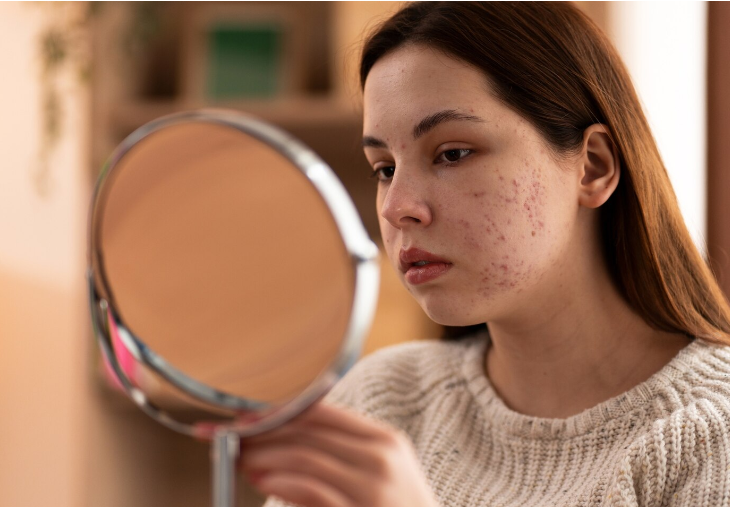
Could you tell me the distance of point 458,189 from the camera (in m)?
0.71

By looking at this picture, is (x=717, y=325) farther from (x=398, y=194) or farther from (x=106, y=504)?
(x=106, y=504)

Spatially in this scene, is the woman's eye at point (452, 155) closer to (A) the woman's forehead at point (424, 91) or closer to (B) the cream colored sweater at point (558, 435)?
(A) the woman's forehead at point (424, 91)

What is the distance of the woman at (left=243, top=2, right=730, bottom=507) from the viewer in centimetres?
72

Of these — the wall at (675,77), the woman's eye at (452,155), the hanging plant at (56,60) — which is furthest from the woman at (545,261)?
the hanging plant at (56,60)

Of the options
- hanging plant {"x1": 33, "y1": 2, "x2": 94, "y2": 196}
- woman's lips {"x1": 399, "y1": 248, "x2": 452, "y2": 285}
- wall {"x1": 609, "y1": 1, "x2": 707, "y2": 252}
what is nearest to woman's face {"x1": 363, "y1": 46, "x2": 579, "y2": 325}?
woman's lips {"x1": 399, "y1": 248, "x2": 452, "y2": 285}

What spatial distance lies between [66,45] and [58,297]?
49 cm

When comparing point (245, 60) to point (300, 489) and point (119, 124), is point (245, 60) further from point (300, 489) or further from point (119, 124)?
point (300, 489)

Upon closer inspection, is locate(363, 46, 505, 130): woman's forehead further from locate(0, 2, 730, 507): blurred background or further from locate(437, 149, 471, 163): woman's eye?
locate(0, 2, 730, 507): blurred background

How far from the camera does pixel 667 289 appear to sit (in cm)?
83

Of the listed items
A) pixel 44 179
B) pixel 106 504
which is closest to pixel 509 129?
pixel 44 179

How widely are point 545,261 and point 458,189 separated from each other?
124 mm

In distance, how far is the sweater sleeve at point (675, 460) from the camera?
2.31 ft

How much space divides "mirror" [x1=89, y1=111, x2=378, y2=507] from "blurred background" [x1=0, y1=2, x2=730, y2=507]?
99 centimetres

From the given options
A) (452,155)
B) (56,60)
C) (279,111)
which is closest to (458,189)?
(452,155)
